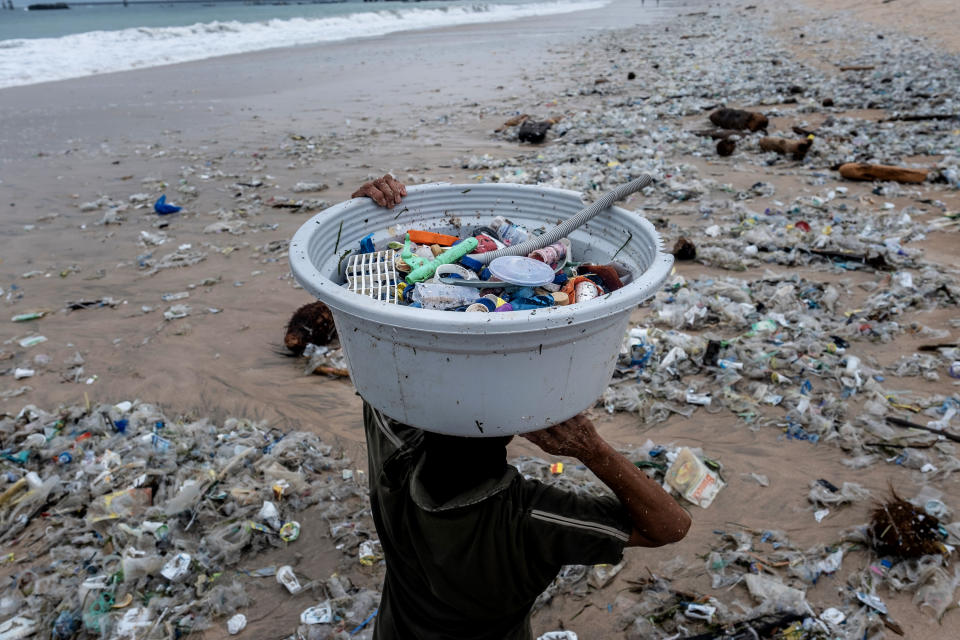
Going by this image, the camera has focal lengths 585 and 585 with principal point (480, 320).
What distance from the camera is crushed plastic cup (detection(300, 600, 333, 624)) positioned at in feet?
8.25

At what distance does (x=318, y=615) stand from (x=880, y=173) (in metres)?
7.19

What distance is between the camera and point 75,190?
775 centimetres

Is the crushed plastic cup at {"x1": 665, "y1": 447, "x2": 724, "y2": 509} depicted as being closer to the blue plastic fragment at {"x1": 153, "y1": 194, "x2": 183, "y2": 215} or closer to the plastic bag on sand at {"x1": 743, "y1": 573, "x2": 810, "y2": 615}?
the plastic bag on sand at {"x1": 743, "y1": 573, "x2": 810, "y2": 615}

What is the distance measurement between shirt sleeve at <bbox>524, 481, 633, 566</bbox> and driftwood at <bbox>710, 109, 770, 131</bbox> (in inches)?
340

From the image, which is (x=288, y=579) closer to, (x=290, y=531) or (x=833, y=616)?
(x=290, y=531)

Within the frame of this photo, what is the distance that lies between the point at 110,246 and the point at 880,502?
23.1 ft

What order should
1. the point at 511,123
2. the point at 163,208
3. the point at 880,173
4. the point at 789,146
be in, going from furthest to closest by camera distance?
1. the point at 511,123
2. the point at 789,146
3. the point at 163,208
4. the point at 880,173

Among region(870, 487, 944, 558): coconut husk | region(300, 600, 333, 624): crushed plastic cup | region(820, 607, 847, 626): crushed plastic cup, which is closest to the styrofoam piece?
region(300, 600, 333, 624): crushed plastic cup

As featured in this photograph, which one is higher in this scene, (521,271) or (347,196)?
(521,271)

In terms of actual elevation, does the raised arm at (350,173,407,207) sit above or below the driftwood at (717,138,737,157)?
above

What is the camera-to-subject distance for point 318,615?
254 centimetres

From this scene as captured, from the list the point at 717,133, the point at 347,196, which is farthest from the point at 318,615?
the point at 717,133

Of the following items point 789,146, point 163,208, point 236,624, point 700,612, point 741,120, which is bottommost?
point 236,624

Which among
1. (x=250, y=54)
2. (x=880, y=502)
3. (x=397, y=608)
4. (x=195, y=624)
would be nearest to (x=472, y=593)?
(x=397, y=608)
